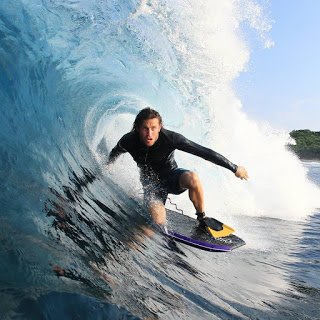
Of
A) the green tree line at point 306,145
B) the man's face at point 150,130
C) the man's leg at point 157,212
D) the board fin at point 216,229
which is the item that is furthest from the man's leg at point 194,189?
the green tree line at point 306,145

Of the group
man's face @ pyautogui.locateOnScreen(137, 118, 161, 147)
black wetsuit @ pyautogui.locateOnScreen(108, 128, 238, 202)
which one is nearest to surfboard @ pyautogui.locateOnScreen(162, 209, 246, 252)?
black wetsuit @ pyautogui.locateOnScreen(108, 128, 238, 202)

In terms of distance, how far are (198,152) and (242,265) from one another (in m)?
1.46

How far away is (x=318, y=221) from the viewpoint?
6980mm

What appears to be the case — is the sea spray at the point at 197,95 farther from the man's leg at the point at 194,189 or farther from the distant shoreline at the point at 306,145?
the distant shoreline at the point at 306,145

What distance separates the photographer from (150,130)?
12.4 ft

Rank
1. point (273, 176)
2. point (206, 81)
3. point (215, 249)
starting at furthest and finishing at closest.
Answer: point (273, 176)
point (206, 81)
point (215, 249)

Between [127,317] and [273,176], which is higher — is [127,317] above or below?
below

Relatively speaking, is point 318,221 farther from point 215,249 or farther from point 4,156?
point 4,156

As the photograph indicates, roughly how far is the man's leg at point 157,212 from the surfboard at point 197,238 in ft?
0.44

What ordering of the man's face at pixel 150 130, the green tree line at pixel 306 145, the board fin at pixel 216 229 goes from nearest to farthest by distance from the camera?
1. the man's face at pixel 150 130
2. the board fin at pixel 216 229
3. the green tree line at pixel 306 145

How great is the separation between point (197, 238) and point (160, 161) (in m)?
1.18

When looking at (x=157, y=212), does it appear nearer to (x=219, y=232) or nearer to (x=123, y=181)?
(x=219, y=232)

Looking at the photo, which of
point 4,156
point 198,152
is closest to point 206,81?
point 198,152

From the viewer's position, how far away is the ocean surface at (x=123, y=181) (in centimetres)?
158
